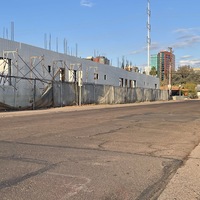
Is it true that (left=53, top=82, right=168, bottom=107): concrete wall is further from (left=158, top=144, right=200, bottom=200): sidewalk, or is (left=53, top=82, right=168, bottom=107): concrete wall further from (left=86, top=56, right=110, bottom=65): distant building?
(left=158, top=144, right=200, bottom=200): sidewalk

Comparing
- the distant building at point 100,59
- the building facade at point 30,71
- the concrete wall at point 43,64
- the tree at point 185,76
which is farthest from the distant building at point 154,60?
the building facade at point 30,71

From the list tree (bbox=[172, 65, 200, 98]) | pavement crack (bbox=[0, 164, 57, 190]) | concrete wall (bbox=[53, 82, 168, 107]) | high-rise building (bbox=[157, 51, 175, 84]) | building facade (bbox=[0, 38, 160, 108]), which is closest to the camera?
pavement crack (bbox=[0, 164, 57, 190])

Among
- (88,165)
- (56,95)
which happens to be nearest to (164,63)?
(56,95)

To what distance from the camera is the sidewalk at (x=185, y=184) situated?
5.11 metres

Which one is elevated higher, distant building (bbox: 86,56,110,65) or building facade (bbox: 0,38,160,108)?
distant building (bbox: 86,56,110,65)

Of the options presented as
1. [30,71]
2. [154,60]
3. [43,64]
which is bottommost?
[30,71]

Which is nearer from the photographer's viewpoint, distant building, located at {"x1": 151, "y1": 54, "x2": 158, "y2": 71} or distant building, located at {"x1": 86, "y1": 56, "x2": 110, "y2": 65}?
distant building, located at {"x1": 86, "y1": 56, "x2": 110, "y2": 65}

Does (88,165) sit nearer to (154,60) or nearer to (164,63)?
(164,63)

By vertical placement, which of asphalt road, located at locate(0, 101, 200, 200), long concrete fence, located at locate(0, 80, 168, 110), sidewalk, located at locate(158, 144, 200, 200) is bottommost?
sidewalk, located at locate(158, 144, 200, 200)

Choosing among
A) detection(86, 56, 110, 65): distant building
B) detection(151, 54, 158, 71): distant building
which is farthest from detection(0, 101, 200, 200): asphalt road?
detection(151, 54, 158, 71): distant building

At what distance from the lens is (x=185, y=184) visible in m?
5.77

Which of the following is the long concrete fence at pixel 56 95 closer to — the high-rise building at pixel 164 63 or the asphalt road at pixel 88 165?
the asphalt road at pixel 88 165

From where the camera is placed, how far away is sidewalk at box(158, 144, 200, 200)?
511cm

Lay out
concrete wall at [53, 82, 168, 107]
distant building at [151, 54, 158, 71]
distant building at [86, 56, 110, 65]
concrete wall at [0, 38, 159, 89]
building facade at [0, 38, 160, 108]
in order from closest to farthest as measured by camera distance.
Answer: building facade at [0, 38, 160, 108] < concrete wall at [0, 38, 159, 89] < concrete wall at [53, 82, 168, 107] < distant building at [86, 56, 110, 65] < distant building at [151, 54, 158, 71]
